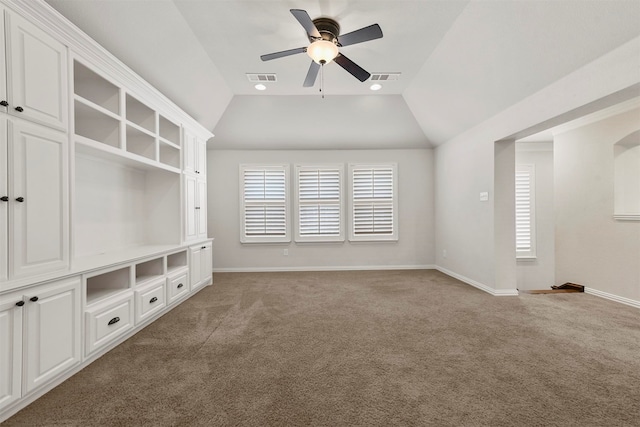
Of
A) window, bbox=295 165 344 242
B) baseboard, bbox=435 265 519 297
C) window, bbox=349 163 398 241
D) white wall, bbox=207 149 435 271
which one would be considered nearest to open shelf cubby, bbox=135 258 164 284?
white wall, bbox=207 149 435 271

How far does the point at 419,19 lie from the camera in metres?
2.96

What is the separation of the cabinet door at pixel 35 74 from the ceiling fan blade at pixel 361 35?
7.22 ft

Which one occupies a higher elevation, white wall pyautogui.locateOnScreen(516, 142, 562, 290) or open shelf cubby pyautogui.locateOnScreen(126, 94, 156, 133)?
open shelf cubby pyautogui.locateOnScreen(126, 94, 156, 133)

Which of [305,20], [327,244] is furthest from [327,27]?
[327,244]

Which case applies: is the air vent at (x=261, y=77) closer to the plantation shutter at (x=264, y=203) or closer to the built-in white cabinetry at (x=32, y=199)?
the plantation shutter at (x=264, y=203)

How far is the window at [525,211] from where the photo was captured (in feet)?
19.2

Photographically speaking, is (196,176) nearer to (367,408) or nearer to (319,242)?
(319,242)

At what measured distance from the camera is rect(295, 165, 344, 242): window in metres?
6.02

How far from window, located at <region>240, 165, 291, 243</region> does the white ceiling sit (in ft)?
3.97

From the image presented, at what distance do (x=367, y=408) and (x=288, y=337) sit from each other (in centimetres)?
118

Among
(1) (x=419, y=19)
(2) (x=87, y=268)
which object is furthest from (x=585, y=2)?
(2) (x=87, y=268)

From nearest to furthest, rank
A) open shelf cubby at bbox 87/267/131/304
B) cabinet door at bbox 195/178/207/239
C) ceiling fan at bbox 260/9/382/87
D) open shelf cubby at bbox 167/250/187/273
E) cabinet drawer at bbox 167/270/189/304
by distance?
ceiling fan at bbox 260/9/382/87 < open shelf cubby at bbox 87/267/131/304 < cabinet drawer at bbox 167/270/189/304 < open shelf cubby at bbox 167/250/187/273 < cabinet door at bbox 195/178/207/239

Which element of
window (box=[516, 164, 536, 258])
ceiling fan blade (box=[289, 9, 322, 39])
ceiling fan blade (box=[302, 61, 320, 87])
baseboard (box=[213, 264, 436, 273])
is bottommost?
baseboard (box=[213, 264, 436, 273])

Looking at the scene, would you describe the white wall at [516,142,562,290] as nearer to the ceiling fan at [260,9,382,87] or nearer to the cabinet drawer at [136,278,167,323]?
the ceiling fan at [260,9,382,87]
